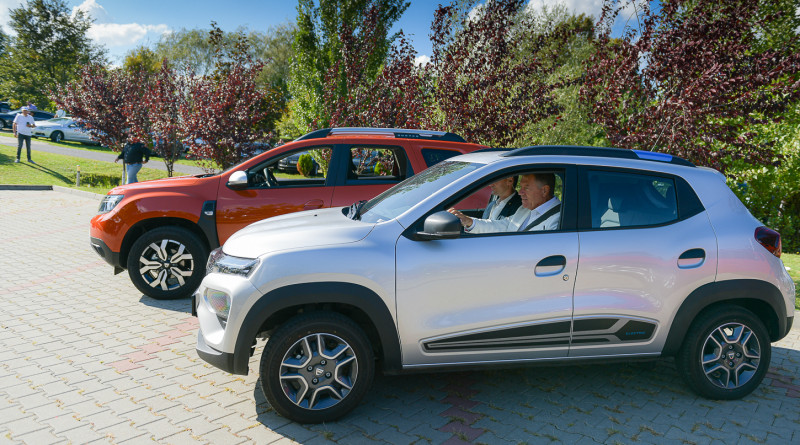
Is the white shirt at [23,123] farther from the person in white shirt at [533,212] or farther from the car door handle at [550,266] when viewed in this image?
the car door handle at [550,266]

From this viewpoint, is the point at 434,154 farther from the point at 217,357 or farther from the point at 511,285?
the point at 217,357

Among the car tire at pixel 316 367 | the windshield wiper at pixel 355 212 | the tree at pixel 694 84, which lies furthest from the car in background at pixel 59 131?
the car tire at pixel 316 367

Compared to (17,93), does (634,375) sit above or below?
below

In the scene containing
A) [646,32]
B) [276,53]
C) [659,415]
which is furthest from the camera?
[276,53]

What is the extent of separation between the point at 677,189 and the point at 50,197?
14821mm

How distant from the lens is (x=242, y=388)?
161 inches

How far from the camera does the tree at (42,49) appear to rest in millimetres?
38844

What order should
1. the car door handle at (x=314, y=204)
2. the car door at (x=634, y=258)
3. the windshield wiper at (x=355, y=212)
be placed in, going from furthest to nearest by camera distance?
1. the car door handle at (x=314, y=204)
2. the windshield wiper at (x=355, y=212)
3. the car door at (x=634, y=258)

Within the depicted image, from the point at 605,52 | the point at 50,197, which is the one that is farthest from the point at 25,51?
the point at 605,52

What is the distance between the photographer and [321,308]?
3.61 metres

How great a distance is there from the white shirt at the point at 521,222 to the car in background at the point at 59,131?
102ft

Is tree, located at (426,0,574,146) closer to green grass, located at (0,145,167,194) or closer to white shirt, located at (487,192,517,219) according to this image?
white shirt, located at (487,192,517,219)

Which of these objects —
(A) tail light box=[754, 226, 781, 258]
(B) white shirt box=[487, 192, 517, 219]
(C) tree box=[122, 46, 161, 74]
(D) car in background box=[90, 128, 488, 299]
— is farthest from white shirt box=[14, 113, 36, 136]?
(C) tree box=[122, 46, 161, 74]

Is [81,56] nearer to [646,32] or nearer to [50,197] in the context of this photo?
[50,197]
